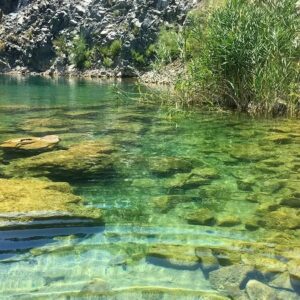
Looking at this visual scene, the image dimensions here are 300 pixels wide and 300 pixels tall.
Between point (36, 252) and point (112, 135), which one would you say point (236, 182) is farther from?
point (112, 135)

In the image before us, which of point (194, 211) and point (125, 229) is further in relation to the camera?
point (194, 211)

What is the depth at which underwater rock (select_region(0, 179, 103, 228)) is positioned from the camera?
4.78 meters

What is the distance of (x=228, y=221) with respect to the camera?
16.0ft

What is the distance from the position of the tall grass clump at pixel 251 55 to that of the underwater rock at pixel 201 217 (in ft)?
25.6

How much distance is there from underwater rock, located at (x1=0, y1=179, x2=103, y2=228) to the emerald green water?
185 millimetres

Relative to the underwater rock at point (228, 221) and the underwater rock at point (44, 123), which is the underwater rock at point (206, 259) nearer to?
the underwater rock at point (228, 221)

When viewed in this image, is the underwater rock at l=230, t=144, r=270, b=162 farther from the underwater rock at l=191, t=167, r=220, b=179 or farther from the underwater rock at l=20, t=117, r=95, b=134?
the underwater rock at l=20, t=117, r=95, b=134

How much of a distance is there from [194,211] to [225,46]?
8601 millimetres

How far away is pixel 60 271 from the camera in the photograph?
12.1 feet

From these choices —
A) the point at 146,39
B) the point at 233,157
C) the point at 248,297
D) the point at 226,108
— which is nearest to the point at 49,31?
the point at 146,39

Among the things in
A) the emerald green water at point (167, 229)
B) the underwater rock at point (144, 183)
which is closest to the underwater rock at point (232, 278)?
the emerald green water at point (167, 229)

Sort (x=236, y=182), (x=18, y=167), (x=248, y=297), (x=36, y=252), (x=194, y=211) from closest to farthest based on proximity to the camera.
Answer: (x=248, y=297), (x=36, y=252), (x=194, y=211), (x=236, y=182), (x=18, y=167)

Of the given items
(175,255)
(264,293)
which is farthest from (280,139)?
(264,293)

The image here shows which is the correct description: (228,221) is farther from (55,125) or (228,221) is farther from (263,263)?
(55,125)
